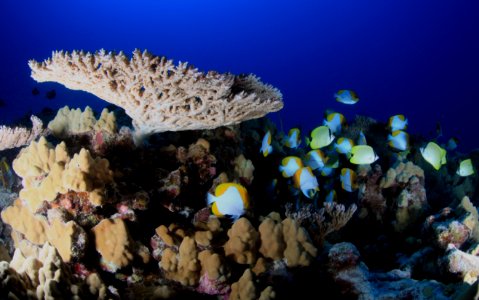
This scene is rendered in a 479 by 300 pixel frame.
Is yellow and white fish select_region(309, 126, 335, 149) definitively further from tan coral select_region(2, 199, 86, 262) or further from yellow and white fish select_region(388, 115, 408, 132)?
tan coral select_region(2, 199, 86, 262)

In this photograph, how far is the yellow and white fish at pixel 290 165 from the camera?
4652mm

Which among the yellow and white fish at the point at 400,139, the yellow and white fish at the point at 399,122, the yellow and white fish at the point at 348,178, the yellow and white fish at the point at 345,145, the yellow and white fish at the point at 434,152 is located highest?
the yellow and white fish at the point at 399,122

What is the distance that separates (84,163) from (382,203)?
16.3ft

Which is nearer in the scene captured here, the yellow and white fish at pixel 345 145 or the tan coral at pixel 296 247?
the tan coral at pixel 296 247

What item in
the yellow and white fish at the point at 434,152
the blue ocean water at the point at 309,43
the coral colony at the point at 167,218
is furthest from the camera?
the blue ocean water at the point at 309,43

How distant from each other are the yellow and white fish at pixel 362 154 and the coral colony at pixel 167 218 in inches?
42.3

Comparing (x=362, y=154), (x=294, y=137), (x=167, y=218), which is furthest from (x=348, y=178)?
(x=167, y=218)

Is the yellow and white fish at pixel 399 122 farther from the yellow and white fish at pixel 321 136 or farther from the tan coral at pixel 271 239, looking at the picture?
the tan coral at pixel 271 239

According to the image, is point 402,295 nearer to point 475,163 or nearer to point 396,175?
point 396,175

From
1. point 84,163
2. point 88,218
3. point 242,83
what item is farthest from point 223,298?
point 242,83

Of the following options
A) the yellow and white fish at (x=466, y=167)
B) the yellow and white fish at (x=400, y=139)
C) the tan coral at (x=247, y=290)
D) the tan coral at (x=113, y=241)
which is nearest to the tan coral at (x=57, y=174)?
the tan coral at (x=113, y=241)

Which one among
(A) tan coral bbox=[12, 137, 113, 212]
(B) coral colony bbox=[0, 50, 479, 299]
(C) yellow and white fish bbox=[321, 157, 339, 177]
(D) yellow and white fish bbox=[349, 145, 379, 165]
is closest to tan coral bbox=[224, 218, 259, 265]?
(B) coral colony bbox=[0, 50, 479, 299]

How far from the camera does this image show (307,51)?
12056 centimetres

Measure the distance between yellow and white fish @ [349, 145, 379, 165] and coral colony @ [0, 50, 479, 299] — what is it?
1075 millimetres
